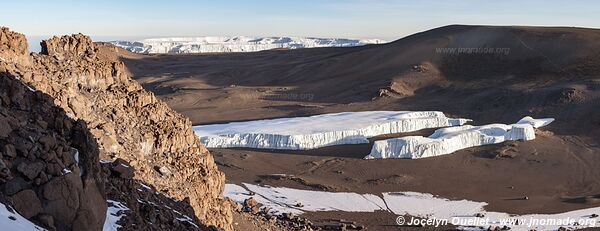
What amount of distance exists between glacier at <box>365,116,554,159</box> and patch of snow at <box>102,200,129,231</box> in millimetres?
23029

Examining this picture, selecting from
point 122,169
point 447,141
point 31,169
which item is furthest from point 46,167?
point 447,141

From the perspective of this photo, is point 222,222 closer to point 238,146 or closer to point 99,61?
point 99,61

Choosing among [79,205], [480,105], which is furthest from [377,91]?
[79,205]

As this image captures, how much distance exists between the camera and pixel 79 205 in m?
7.57

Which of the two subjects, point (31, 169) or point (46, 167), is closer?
point (31, 169)

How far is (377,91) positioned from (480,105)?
1074 centimetres

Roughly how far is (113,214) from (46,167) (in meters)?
1.67

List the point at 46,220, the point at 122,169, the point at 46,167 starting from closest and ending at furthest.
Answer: the point at 46,220 < the point at 46,167 < the point at 122,169

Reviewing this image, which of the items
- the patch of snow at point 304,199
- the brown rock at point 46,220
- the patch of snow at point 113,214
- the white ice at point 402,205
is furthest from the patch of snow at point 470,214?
the brown rock at point 46,220

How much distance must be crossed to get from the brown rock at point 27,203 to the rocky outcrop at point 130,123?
3971 mm

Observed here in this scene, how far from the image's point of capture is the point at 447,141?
32.0 meters

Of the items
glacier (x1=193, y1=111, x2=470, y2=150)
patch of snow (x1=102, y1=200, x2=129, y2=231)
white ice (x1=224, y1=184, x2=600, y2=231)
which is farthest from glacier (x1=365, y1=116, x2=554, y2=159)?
patch of snow (x1=102, y1=200, x2=129, y2=231)

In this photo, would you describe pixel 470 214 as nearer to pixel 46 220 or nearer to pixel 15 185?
pixel 46 220

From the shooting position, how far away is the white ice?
21.0 metres
